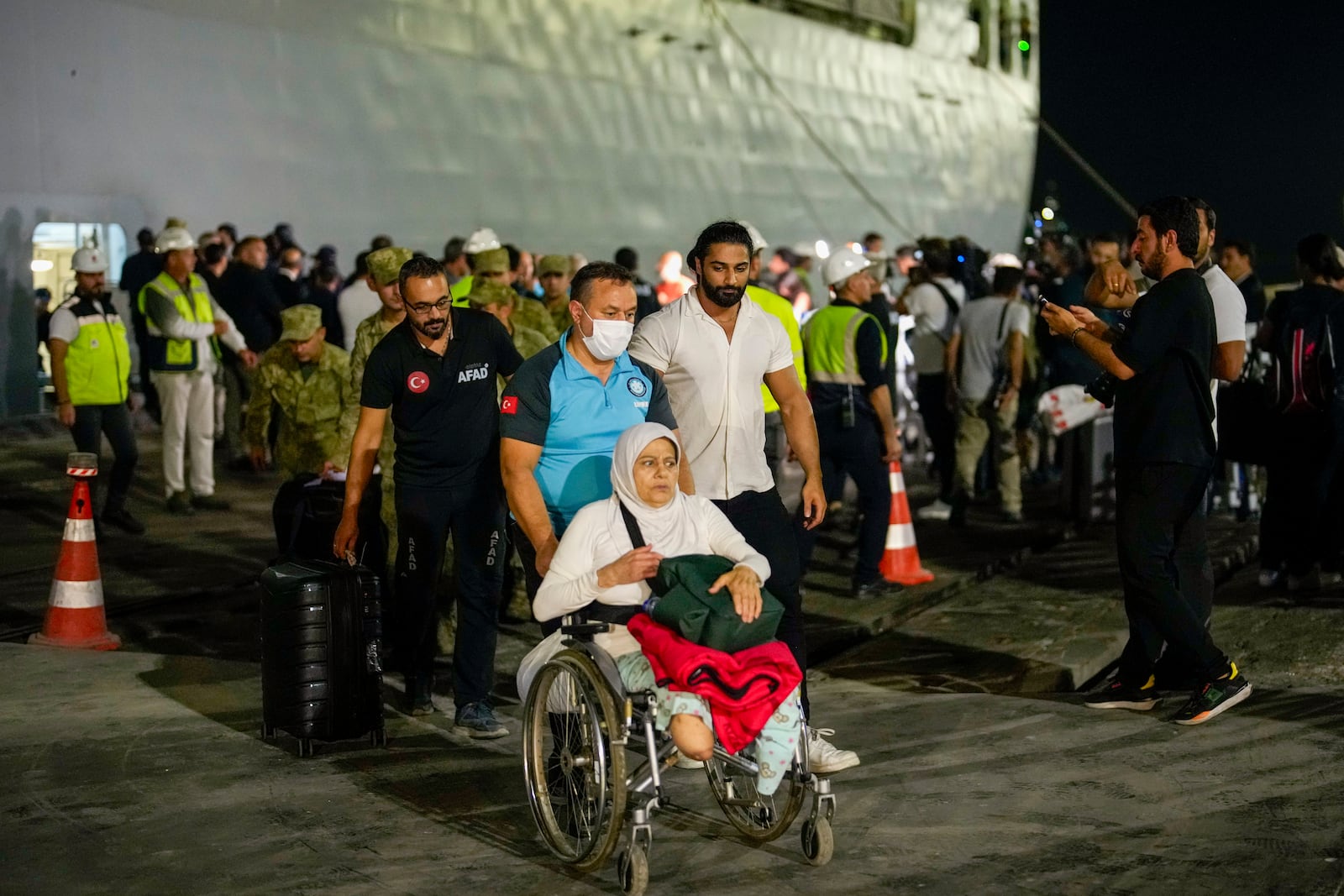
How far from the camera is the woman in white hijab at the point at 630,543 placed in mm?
4848

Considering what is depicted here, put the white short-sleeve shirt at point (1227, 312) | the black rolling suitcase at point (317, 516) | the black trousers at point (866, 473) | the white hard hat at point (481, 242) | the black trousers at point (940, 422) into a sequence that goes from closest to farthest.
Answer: the white short-sleeve shirt at point (1227, 312) → the black rolling suitcase at point (317, 516) → the black trousers at point (866, 473) → the white hard hat at point (481, 242) → the black trousers at point (940, 422)

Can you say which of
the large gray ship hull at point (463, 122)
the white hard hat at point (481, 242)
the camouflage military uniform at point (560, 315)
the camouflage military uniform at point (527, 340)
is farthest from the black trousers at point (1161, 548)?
the large gray ship hull at point (463, 122)

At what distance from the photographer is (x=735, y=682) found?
174 inches

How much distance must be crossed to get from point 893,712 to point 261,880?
2.88 metres

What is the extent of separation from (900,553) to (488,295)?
9.77 feet

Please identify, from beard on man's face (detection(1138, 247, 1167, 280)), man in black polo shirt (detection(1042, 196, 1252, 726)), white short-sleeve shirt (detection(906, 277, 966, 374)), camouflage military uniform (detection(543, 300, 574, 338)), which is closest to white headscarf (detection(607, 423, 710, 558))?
man in black polo shirt (detection(1042, 196, 1252, 726))

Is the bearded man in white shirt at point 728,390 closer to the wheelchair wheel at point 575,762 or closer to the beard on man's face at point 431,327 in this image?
the beard on man's face at point 431,327

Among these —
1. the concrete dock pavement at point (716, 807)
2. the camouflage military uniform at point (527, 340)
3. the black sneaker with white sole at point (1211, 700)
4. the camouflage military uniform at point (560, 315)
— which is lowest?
the concrete dock pavement at point (716, 807)

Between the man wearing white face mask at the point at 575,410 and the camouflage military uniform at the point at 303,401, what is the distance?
235cm

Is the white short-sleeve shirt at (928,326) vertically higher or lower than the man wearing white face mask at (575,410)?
higher

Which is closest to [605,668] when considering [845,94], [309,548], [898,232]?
[309,548]

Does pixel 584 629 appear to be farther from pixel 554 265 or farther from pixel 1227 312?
pixel 554 265

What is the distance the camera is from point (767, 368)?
619cm

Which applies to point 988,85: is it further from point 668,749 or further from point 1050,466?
point 668,749
